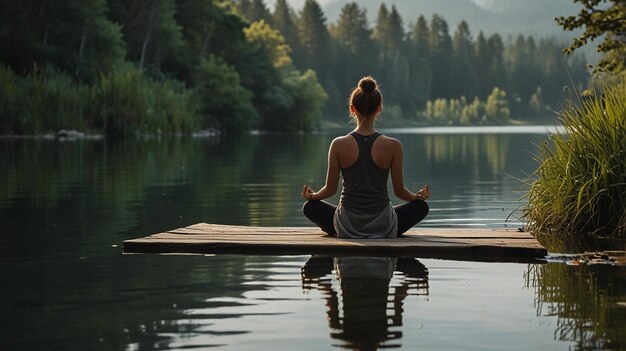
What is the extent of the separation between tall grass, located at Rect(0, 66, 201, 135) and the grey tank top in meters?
37.5

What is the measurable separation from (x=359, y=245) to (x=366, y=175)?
687 millimetres

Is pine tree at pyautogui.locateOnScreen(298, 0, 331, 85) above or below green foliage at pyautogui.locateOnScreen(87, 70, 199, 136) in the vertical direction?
above

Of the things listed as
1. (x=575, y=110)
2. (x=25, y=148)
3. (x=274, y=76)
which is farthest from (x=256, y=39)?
(x=575, y=110)

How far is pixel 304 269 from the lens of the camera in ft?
32.2

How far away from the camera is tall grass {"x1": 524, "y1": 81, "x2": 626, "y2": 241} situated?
41.3 ft

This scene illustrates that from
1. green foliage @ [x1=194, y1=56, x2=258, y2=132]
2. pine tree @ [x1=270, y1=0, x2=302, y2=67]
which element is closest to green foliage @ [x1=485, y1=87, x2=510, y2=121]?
pine tree @ [x1=270, y1=0, x2=302, y2=67]

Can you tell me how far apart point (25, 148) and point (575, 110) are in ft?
90.6

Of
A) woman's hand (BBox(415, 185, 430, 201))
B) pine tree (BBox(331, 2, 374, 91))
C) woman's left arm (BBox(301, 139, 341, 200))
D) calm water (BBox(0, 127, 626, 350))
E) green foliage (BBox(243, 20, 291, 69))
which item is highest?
pine tree (BBox(331, 2, 374, 91))

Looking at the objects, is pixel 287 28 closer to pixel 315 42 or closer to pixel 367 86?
pixel 315 42

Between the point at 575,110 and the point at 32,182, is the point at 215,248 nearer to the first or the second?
the point at 575,110

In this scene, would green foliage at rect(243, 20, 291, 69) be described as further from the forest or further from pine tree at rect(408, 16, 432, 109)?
Answer: pine tree at rect(408, 16, 432, 109)

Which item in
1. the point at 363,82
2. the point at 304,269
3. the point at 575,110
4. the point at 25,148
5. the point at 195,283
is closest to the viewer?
the point at 195,283

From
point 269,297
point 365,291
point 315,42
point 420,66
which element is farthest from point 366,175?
point 420,66

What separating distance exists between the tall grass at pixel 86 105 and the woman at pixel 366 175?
37.5 meters
